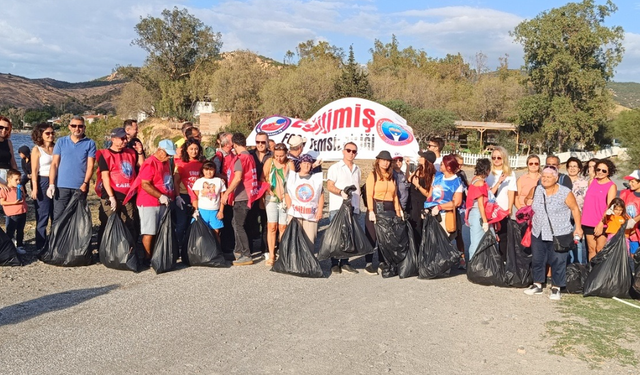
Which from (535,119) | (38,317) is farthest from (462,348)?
(535,119)

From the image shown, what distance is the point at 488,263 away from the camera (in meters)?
6.87

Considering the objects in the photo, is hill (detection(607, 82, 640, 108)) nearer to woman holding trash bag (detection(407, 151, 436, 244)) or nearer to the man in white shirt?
woman holding trash bag (detection(407, 151, 436, 244))

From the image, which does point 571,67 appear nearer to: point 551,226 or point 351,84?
point 351,84

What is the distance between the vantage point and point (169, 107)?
5216 cm

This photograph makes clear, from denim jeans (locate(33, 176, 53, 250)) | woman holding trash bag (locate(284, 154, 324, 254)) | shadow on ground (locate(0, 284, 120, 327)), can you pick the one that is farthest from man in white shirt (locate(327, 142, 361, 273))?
denim jeans (locate(33, 176, 53, 250))

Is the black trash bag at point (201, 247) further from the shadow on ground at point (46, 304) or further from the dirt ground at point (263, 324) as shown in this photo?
the shadow on ground at point (46, 304)

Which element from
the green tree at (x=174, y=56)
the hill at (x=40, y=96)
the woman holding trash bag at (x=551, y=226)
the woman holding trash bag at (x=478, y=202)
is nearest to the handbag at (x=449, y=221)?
the woman holding trash bag at (x=478, y=202)

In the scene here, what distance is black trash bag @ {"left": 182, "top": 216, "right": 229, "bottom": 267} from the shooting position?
291 inches

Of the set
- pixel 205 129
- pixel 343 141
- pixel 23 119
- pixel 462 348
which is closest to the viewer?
pixel 462 348

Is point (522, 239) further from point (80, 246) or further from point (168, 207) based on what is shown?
point (80, 246)

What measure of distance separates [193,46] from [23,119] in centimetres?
6758

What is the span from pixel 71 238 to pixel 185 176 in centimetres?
168

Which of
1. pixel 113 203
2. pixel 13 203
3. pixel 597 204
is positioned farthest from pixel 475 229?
pixel 13 203

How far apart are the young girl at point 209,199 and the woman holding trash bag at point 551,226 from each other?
406 cm
